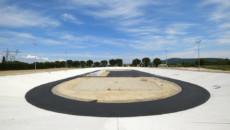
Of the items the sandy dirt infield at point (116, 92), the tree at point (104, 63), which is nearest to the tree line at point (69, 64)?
the tree at point (104, 63)

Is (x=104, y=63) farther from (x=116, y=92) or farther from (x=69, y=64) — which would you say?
(x=116, y=92)

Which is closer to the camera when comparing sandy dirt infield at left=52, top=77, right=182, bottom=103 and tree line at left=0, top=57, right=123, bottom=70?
sandy dirt infield at left=52, top=77, right=182, bottom=103

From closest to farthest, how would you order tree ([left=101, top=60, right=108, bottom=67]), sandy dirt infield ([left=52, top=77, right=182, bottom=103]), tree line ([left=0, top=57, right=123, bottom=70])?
sandy dirt infield ([left=52, top=77, right=182, bottom=103])
tree line ([left=0, top=57, right=123, bottom=70])
tree ([left=101, top=60, right=108, bottom=67])

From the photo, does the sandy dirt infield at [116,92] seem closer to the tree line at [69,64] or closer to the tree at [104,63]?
the tree line at [69,64]

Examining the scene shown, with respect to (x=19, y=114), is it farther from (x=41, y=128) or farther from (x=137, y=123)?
(x=137, y=123)

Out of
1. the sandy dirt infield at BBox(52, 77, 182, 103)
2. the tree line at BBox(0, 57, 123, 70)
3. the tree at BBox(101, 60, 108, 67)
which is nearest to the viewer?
the sandy dirt infield at BBox(52, 77, 182, 103)

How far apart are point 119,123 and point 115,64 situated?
412 ft

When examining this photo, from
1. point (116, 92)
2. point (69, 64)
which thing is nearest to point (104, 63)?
point (69, 64)

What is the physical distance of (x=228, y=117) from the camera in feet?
24.0

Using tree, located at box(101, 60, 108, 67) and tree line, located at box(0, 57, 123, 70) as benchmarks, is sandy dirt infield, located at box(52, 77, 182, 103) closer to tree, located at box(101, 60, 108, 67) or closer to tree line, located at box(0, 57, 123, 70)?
tree line, located at box(0, 57, 123, 70)

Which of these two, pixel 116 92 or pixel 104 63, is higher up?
pixel 104 63

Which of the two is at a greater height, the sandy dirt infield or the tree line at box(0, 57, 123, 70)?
the tree line at box(0, 57, 123, 70)

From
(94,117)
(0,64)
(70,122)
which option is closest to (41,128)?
(70,122)

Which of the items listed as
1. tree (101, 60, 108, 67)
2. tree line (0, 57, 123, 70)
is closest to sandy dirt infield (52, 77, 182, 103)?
tree line (0, 57, 123, 70)
